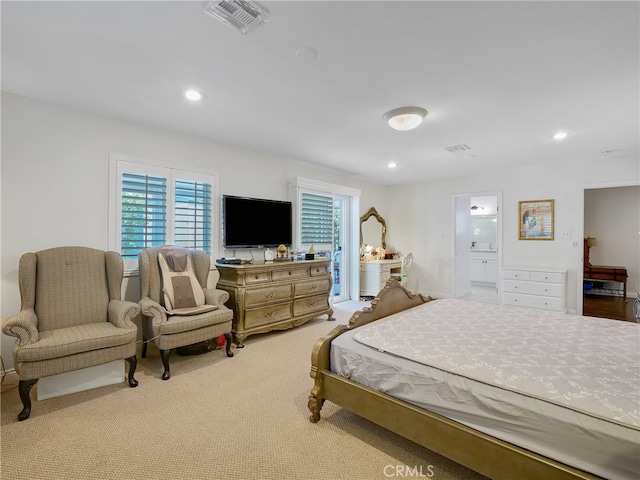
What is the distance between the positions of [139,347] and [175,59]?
2.84 m

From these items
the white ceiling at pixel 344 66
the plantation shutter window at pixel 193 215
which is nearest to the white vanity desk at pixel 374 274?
the white ceiling at pixel 344 66

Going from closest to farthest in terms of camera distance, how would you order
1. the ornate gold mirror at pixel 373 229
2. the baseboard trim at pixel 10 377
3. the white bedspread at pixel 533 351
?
1. the white bedspread at pixel 533 351
2. the baseboard trim at pixel 10 377
3. the ornate gold mirror at pixel 373 229

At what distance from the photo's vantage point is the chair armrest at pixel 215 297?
3.29 meters

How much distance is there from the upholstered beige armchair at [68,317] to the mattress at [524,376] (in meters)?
1.81

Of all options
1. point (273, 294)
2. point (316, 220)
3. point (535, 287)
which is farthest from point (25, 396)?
point (535, 287)

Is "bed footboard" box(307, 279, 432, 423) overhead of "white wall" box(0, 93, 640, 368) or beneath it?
beneath

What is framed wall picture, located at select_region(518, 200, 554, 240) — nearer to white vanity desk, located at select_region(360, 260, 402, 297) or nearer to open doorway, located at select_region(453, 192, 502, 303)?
open doorway, located at select_region(453, 192, 502, 303)

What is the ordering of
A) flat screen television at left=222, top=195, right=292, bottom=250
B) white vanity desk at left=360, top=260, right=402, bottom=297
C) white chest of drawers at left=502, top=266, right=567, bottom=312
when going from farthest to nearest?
white vanity desk at left=360, top=260, right=402, bottom=297
white chest of drawers at left=502, top=266, right=567, bottom=312
flat screen television at left=222, top=195, right=292, bottom=250

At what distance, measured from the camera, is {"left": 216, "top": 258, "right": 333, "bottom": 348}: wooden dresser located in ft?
11.6

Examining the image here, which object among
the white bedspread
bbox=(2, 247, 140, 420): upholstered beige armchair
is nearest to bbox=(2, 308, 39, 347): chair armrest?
bbox=(2, 247, 140, 420): upholstered beige armchair

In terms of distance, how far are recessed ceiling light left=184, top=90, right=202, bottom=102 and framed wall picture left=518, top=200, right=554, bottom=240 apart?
209 inches

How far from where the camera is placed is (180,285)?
10.4 ft

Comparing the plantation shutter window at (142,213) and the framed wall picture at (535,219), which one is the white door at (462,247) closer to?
the framed wall picture at (535,219)

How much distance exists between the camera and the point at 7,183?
8.54ft
